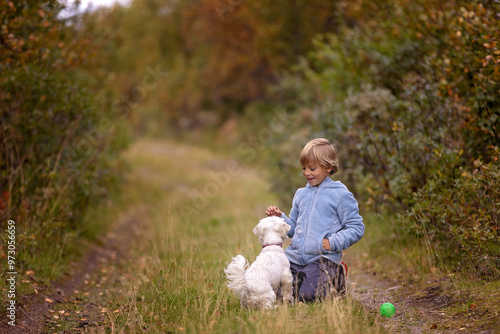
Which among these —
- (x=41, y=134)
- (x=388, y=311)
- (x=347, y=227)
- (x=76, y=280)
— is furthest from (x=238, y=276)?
(x=41, y=134)

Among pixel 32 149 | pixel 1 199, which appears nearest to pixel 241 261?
pixel 1 199

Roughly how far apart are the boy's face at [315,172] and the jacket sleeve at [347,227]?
28 cm

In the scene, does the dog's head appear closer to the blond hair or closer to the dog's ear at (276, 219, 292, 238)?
the dog's ear at (276, 219, 292, 238)

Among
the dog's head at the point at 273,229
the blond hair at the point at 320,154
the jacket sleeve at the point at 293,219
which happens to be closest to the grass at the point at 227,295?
the dog's head at the point at 273,229

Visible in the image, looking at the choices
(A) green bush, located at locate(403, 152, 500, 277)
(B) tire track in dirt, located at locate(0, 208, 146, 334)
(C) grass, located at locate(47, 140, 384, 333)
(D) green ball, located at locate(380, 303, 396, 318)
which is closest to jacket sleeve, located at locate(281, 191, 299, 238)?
(C) grass, located at locate(47, 140, 384, 333)

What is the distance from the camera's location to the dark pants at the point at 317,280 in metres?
4.63

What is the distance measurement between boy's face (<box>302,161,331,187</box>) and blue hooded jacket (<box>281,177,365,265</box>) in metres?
0.08

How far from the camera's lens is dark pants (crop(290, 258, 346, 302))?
4.63 m

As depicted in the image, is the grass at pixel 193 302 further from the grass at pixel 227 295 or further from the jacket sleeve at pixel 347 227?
the jacket sleeve at pixel 347 227

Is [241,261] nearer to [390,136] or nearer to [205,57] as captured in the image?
[390,136]

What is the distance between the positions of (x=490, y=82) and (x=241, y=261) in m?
3.50

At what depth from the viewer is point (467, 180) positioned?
5.17 meters

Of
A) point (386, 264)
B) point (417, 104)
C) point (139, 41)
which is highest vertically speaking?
point (417, 104)

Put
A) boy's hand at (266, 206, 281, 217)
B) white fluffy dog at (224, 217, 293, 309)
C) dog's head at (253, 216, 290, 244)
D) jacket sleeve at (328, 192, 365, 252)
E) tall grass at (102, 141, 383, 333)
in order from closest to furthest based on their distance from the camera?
tall grass at (102, 141, 383, 333), white fluffy dog at (224, 217, 293, 309), jacket sleeve at (328, 192, 365, 252), dog's head at (253, 216, 290, 244), boy's hand at (266, 206, 281, 217)
